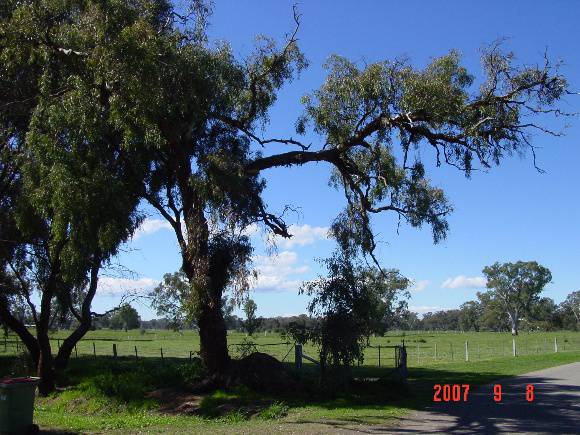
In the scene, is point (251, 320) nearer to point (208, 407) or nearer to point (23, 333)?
point (208, 407)

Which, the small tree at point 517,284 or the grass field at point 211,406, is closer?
the grass field at point 211,406

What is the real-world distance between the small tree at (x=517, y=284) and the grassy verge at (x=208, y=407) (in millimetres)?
109322

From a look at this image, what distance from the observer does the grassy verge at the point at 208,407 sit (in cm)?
1298

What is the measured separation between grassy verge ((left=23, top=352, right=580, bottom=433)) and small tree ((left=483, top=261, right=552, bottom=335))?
10932 centimetres

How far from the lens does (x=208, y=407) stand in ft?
51.4

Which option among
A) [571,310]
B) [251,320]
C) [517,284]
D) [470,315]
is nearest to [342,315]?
[251,320]

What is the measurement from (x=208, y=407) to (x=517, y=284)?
12131 cm

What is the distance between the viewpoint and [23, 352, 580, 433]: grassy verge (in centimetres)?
1298

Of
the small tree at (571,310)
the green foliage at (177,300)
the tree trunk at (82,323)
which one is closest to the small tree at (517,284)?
the small tree at (571,310)

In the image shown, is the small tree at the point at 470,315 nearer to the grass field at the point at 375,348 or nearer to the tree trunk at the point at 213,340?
the grass field at the point at 375,348

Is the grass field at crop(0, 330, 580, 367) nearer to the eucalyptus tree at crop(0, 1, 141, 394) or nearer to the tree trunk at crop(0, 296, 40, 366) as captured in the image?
the tree trunk at crop(0, 296, 40, 366)

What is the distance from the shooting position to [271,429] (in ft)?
40.1
